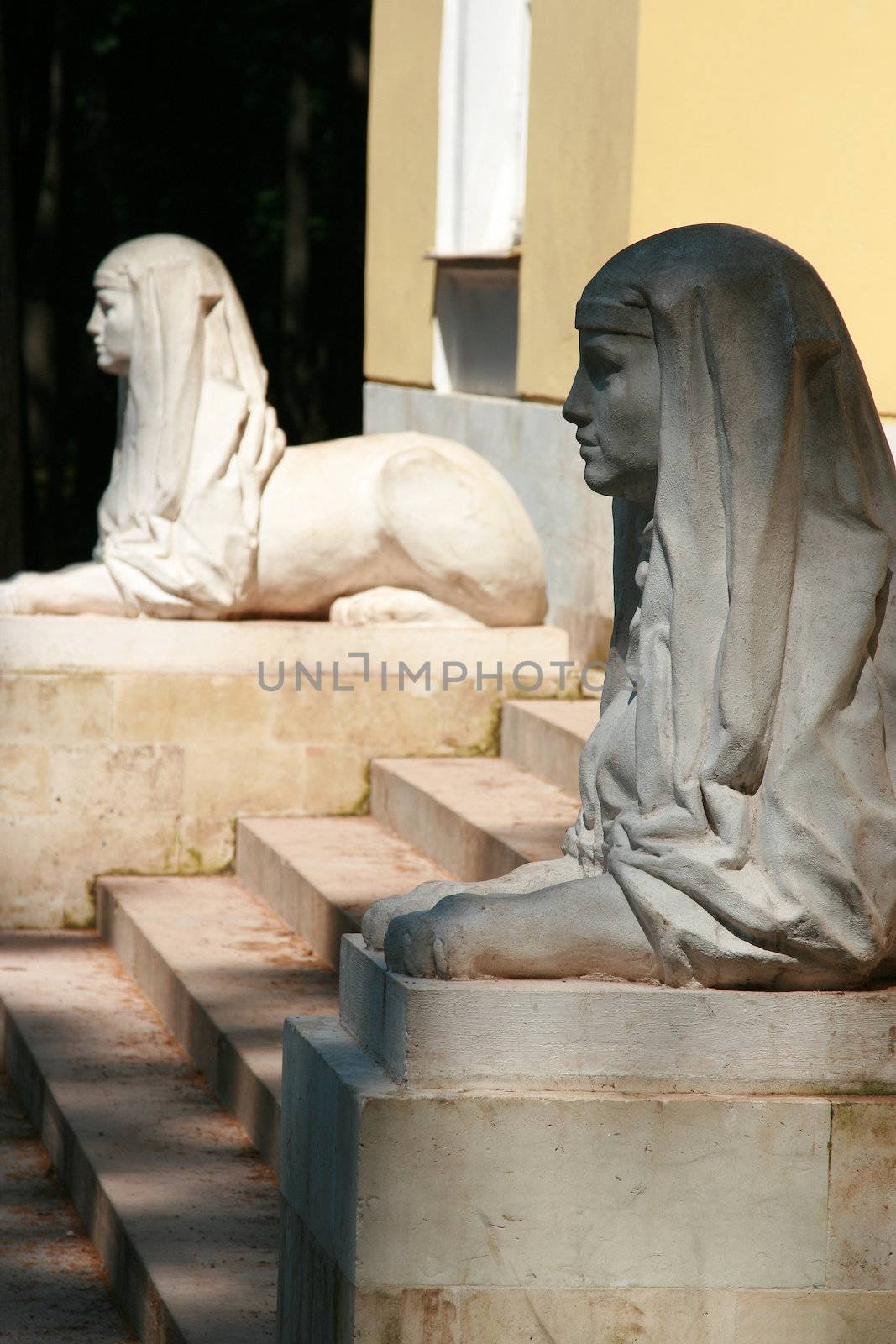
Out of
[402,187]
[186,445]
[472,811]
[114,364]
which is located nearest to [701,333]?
[472,811]

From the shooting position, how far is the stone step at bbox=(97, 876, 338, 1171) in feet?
16.5

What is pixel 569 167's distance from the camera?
8227 mm

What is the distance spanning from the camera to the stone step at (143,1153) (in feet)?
13.1

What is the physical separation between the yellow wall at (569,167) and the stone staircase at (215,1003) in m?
1.79

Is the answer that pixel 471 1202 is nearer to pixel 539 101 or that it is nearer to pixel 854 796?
pixel 854 796

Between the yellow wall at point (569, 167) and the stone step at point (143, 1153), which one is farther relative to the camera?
the yellow wall at point (569, 167)

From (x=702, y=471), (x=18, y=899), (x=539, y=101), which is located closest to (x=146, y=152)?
(x=539, y=101)

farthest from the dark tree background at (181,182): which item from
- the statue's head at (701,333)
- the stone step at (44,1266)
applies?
the statue's head at (701,333)

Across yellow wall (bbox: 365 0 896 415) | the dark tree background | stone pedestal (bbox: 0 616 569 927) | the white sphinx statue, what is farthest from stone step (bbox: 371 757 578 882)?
the dark tree background

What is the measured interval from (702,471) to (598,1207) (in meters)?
1.08

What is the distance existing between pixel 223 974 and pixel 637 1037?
2922 mm

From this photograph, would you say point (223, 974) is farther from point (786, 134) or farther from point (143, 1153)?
point (786, 134)

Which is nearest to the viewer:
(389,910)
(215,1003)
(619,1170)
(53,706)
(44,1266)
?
(619,1170)

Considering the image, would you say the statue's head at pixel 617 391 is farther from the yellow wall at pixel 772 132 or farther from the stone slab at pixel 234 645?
the yellow wall at pixel 772 132
